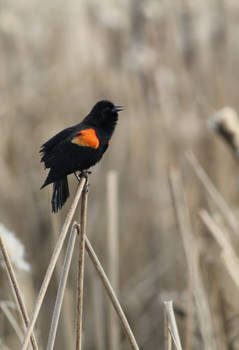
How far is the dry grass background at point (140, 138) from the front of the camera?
83.5 inches

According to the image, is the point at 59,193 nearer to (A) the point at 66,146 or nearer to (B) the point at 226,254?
(A) the point at 66,146

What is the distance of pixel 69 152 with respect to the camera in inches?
34.3

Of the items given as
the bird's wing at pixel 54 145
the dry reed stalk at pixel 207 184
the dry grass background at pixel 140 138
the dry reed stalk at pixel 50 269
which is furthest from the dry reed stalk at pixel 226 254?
the dry reed stalk at pixel 50 269

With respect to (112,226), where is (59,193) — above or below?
above

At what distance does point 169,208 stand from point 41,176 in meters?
0.62

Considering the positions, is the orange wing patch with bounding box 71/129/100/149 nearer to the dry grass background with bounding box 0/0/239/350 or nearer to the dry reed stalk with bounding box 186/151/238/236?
the dry reed stalk with bounding box 186/151/238/236

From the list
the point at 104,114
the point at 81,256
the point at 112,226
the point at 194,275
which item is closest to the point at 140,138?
the point at 112,226

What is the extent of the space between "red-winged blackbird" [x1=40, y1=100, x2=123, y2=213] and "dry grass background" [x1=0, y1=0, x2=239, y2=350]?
913 mm

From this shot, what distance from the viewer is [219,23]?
8.62 ft

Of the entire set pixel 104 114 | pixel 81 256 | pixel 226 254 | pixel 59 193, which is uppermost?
pixel 104 114

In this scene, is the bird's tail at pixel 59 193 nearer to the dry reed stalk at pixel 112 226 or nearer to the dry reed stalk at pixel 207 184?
the dry reed stalk at pixel 112 226

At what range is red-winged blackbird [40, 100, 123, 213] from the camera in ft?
2.76

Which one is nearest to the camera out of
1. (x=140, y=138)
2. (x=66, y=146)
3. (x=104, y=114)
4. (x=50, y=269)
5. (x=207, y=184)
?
(x=50, y=269)

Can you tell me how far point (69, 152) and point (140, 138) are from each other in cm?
151
